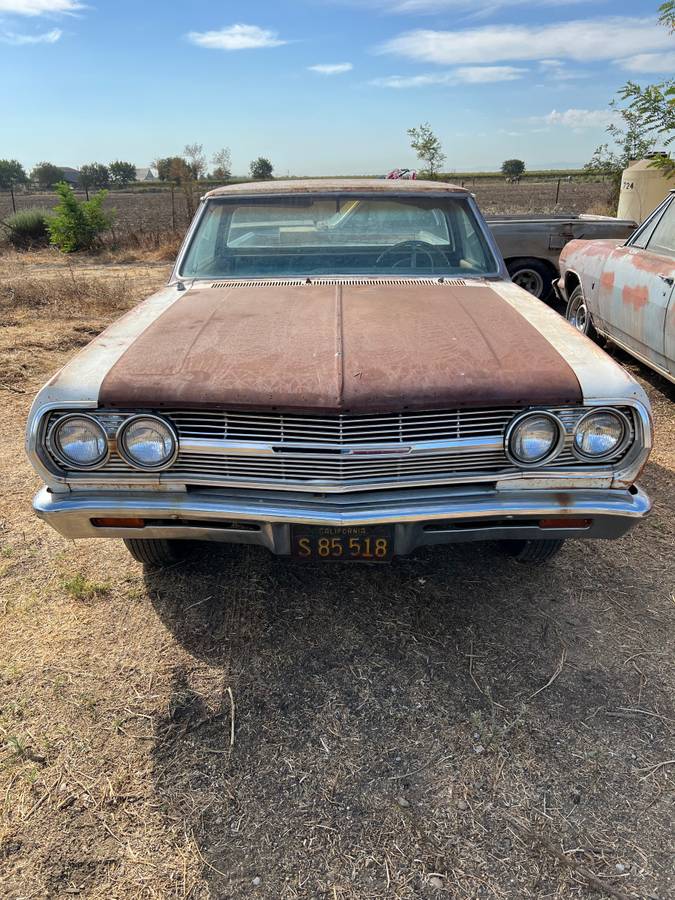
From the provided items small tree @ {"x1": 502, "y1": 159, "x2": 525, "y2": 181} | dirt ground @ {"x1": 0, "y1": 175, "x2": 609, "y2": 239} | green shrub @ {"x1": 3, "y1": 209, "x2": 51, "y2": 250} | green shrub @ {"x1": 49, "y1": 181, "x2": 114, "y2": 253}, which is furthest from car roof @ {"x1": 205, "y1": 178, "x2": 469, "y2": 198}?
small tree @ {"x1": 502, "y1": 159, "x2": 525, "y2": 181}

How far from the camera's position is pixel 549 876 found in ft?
5.54

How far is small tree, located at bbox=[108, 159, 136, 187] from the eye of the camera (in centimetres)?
6994

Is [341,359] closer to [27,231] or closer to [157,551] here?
[157,551]

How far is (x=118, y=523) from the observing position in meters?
2.33

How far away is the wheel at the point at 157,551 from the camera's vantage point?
2.76m

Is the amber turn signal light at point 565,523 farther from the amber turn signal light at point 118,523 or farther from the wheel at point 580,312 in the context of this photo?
the wheel at point 580,312

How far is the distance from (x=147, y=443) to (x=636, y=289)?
423cm

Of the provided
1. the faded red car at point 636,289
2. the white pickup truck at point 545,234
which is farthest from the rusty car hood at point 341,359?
the white pickup truck at point 545,234

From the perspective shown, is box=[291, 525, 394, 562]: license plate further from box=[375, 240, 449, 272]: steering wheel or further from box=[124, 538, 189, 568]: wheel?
box=[375, 240, 449, 272]: steering wheel

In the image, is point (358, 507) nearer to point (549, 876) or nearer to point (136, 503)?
point (136, 503)

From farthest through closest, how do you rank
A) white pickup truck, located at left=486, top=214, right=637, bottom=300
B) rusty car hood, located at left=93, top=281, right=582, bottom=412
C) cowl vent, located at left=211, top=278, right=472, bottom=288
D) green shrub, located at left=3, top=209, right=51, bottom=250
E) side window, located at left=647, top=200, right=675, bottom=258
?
green shrub, located at left=3, top=209, right=51, bottom=250, white pickup truck, located at left=486, top=214, right=637, bottom=300, side window, located at left=647, top=200, right=675, bottom=258, cowl vent, located at left=211, top=278, right=472, bottom=288, rusty car hood, located at left=93, top=281, right=582, bottom=412

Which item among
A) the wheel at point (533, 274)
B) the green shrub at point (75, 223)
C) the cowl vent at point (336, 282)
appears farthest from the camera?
the green shrub at point (75, 223)

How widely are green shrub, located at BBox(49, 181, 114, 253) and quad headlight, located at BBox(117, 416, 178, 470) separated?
1460 cm

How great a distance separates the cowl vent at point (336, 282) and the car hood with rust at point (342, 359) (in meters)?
0.37
